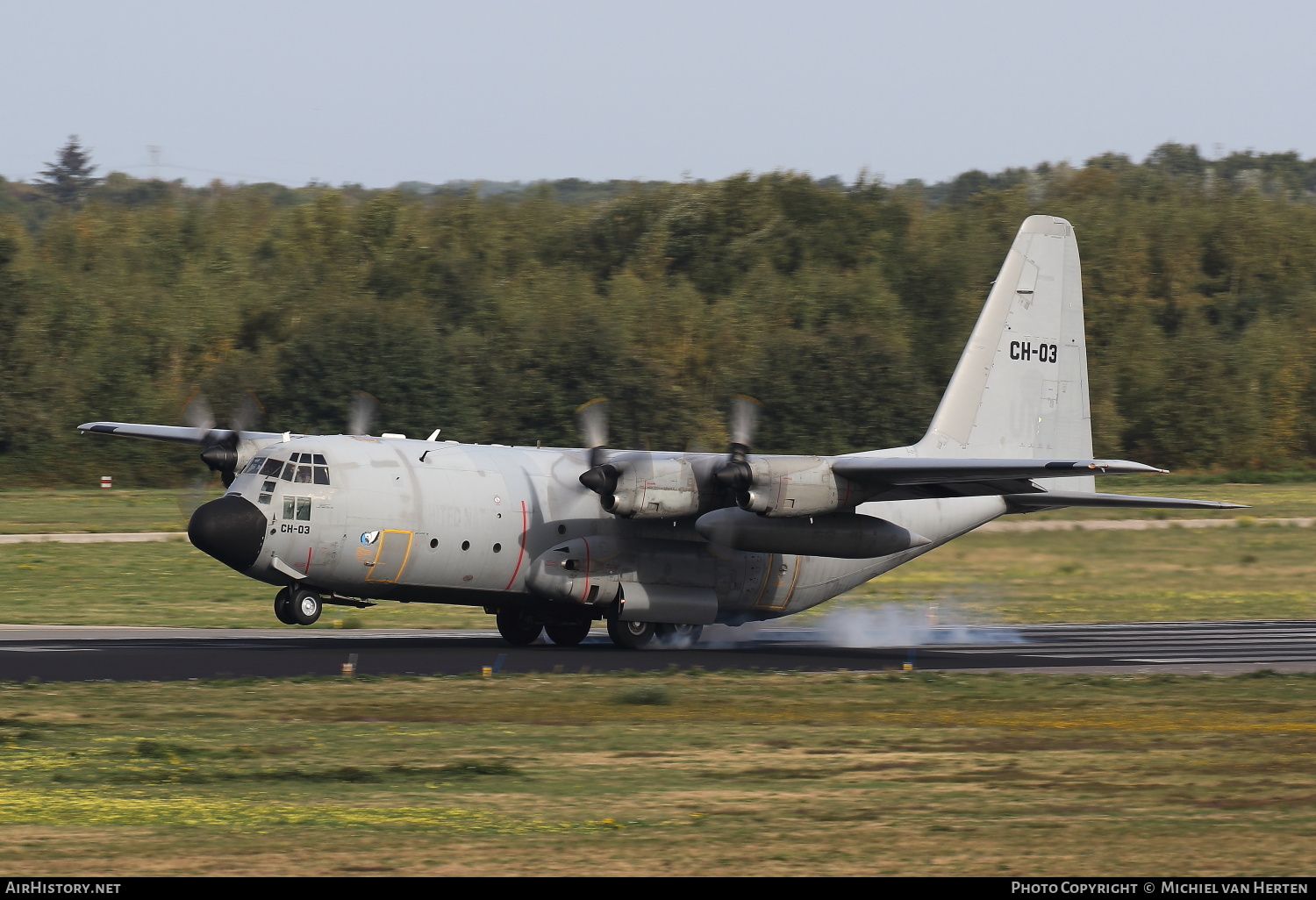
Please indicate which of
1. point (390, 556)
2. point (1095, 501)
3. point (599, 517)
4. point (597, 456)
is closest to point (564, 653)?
point (599, 517)

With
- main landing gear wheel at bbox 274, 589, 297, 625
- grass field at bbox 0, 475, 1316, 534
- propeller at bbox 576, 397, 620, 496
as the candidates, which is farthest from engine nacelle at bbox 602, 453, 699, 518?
grass field at bbox 0, 475, 1316, 534

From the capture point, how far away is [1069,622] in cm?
3350

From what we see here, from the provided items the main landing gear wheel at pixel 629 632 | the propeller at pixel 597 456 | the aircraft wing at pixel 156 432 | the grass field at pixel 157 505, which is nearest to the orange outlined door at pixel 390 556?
the propeller at pixel 597 456

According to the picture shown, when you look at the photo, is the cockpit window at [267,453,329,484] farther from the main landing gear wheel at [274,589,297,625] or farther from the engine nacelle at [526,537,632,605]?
the engine nacelle at [526,537,632,605]

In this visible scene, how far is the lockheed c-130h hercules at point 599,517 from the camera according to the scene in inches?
879

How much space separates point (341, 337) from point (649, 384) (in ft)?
42.1

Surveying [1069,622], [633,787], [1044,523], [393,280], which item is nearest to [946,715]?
[633,787]

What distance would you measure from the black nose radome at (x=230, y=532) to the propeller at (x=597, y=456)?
200 inches

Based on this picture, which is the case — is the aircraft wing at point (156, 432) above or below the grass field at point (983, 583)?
above

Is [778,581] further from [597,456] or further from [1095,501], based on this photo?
[1095,501]

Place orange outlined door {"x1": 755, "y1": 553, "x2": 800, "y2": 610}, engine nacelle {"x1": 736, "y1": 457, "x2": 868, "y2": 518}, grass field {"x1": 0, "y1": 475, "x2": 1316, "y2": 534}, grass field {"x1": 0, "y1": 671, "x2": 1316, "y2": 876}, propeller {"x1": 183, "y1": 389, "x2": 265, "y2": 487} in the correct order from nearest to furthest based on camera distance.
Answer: grass field {"x1": 0, "y1": 671, "x2": 1316, "y2": 876} → engine nacelle {"x1": 736, "y1": 457, "x2": 868, "y2": 518} → propeller {"x1": 183, "y1": 389, "x2": 265, "y2": 487} → orange outlined door {"x1": 755, "y1": 553, "x2": 800, "y2": 610} → grass field {"x1": 0, "y1": 475, "x2": 1316, "y2": 534}

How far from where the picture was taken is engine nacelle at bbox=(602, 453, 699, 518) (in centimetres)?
2380

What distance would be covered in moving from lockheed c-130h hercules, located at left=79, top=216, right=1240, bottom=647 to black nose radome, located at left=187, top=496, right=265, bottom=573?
0.09 feet

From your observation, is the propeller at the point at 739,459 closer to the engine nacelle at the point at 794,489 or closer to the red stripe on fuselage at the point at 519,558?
the engine nacelle at the point at 794,489
